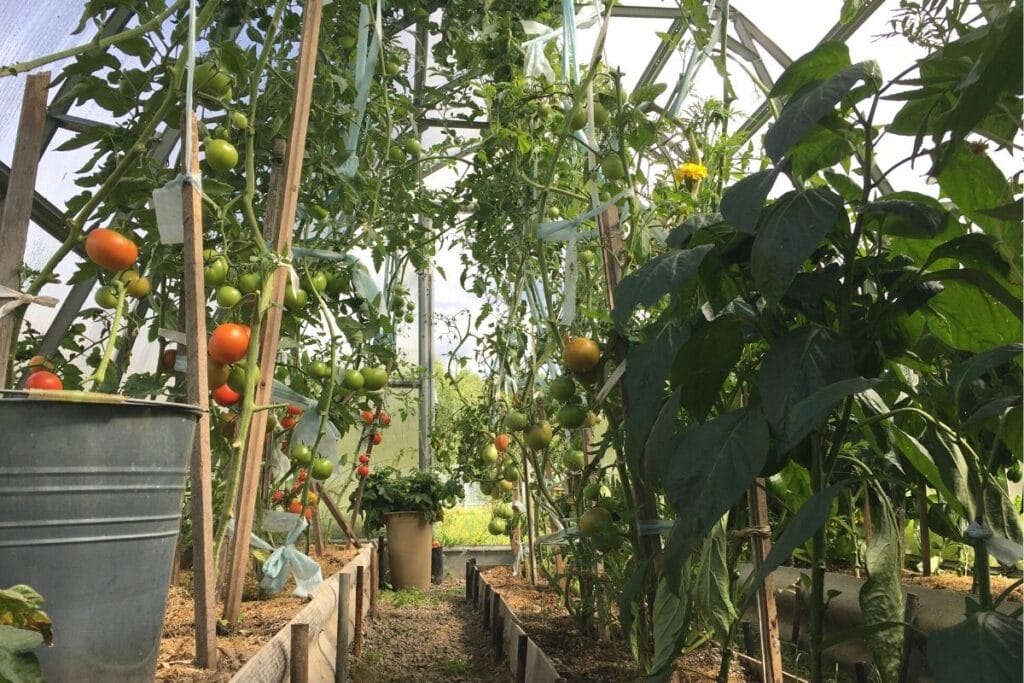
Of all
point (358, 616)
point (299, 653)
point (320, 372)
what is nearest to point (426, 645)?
point (358, 616)

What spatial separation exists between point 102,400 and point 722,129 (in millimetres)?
1177

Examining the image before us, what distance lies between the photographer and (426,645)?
2990 millimetres

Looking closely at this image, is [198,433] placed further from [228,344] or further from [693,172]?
[693,172]

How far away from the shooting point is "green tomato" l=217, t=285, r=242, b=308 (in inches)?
64.4

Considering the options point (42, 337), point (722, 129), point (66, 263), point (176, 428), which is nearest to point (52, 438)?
point (176, 428)

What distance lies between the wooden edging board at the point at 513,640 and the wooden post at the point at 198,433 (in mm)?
625

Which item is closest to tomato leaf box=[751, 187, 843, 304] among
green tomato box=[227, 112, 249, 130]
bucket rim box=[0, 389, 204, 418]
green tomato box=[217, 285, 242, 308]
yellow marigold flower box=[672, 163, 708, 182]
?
yellow marigold flower box=[672, 163, 708, 182]

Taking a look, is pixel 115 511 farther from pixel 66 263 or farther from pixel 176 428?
pixel 66 263

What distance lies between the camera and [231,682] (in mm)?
1162

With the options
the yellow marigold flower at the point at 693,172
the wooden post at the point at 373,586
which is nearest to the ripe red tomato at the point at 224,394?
the yellow marigold flower at the point at 693,172

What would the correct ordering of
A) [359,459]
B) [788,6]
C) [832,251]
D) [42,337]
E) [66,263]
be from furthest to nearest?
[359,459], [788,6], [66,263], [42,337], [832,251]

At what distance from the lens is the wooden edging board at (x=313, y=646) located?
1.31 meters

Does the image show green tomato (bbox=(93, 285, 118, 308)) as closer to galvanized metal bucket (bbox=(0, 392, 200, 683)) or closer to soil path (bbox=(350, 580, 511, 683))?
galvanized metal bucket (bbox=(0, 392, 200, 683))

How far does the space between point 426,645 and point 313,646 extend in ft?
4.30
